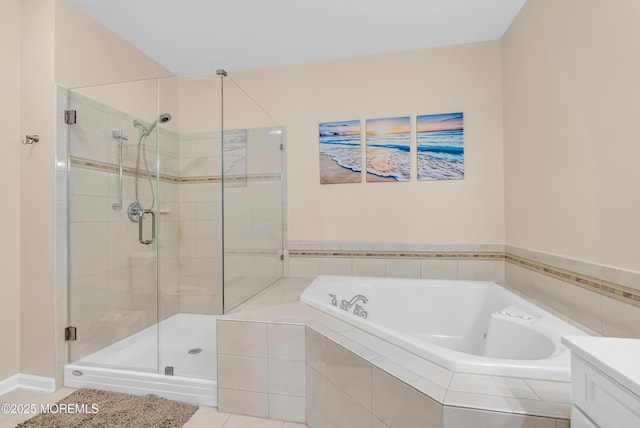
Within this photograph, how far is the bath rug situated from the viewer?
4.92 ft

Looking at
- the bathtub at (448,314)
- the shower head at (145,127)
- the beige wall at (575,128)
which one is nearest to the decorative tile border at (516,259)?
the beige wall at (575,128)

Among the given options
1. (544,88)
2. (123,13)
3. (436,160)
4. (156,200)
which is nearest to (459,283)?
(436,160)

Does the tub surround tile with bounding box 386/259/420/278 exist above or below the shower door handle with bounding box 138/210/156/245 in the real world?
below

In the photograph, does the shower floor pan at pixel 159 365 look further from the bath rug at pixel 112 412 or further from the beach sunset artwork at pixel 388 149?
the beach sunset artwork at pixel 388 149

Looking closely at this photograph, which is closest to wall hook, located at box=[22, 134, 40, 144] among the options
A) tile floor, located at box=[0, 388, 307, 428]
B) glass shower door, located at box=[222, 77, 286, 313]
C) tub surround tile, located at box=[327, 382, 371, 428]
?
glass shower door, located at box=[222, 77, 286, 313]

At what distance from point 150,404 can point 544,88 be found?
9.63 ft

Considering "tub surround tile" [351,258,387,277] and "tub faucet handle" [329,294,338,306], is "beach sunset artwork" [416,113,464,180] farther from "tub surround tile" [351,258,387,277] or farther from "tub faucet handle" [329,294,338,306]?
"tub faucet handle" [329,294,338,306]

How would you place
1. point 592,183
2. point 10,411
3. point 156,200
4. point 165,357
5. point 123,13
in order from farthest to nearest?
point 156,200, point 123,13, point 165,357, point 10,411, point 592,183

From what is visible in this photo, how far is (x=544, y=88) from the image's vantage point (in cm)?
175

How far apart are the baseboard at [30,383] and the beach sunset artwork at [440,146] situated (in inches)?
114

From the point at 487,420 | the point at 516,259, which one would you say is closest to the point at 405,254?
the point at 516,259

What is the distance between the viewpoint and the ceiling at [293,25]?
1956 millimetres

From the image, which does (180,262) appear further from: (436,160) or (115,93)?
(436,160)

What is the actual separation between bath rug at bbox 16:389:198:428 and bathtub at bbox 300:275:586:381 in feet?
3.05
